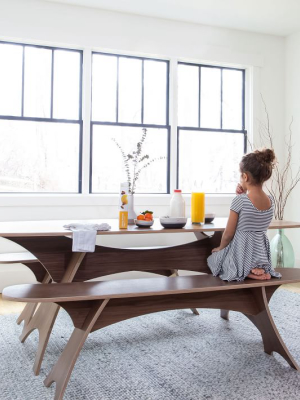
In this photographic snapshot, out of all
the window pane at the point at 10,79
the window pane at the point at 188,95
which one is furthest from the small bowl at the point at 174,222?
the window pane at the point at 188,95

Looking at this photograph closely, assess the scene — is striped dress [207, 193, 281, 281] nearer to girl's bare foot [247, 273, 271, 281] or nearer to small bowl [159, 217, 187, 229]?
girl's bare foot [247, 273, 271, 281]

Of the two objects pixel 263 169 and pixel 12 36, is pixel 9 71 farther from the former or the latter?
pixel 263 169

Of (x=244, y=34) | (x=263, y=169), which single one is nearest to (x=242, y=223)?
(x=263, y=169)

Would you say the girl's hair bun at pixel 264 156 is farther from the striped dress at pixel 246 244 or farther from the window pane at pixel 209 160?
the window pane at pixel 209 160

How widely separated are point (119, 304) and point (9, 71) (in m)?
3.43

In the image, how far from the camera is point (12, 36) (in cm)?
484

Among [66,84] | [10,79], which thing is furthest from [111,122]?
[10,79]

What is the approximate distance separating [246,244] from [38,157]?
3.00 metres

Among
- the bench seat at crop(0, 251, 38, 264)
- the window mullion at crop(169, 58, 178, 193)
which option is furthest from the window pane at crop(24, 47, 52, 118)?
the bench seat at crop(0, 251, 38, 264)

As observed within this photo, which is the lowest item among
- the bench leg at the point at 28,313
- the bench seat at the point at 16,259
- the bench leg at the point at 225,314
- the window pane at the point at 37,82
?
the bench leg at the point at 225,314

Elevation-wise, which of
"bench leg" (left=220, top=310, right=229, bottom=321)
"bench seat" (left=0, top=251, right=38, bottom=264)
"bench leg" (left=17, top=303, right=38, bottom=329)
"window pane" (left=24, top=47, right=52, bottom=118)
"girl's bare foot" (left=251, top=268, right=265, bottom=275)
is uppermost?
"window pane" (left=24, top=47, right=52, bottom=118)

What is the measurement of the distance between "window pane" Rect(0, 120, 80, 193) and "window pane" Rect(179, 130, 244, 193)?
4.57 feet

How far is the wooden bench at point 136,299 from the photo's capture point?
2.31 m

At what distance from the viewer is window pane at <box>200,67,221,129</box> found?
587cm
